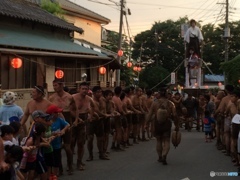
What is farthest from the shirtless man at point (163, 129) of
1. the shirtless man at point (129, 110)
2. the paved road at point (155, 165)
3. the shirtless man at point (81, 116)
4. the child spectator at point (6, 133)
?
the child spectator at point (6, 133)

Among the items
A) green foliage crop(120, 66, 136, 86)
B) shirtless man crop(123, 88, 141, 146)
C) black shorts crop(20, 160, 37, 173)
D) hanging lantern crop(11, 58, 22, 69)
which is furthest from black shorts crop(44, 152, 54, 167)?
green foliage crop(120, 66, 136, 86)

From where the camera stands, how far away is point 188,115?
22.1 metres

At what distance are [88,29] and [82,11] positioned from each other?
8.99 ft

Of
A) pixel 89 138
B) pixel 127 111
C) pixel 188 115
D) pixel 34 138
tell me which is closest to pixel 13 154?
pixel 34 138

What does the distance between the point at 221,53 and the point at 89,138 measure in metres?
49.4

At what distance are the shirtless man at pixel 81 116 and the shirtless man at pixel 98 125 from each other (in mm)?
620

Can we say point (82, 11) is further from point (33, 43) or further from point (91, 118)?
point (91, 118)

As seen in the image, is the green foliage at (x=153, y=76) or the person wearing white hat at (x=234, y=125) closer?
the person wearing white hat at (x=234, y=125)

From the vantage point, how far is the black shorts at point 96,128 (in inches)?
471

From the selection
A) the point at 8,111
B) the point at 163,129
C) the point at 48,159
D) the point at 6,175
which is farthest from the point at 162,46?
the point at 6,175

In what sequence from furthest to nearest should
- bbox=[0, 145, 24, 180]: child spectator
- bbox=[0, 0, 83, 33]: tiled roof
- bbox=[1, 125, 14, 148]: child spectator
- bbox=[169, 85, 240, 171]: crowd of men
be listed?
1. bbox=[0, 0, 83, 33]: tiled roof
2. bbox=[169, 85, 240, 171]: crowd of men
3. bbox=[1, 125, 14, 148]: child spectator
4. bbox=[0, 145, 24, 180]: child spectator

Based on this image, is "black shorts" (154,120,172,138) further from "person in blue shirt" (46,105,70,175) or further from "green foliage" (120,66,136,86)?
"green foliage" (120,66,136,86)

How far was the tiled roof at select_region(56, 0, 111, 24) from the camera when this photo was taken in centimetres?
3994

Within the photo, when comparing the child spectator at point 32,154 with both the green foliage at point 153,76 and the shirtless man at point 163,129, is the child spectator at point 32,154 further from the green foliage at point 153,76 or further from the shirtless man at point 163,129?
the green foliage at point 153,76
